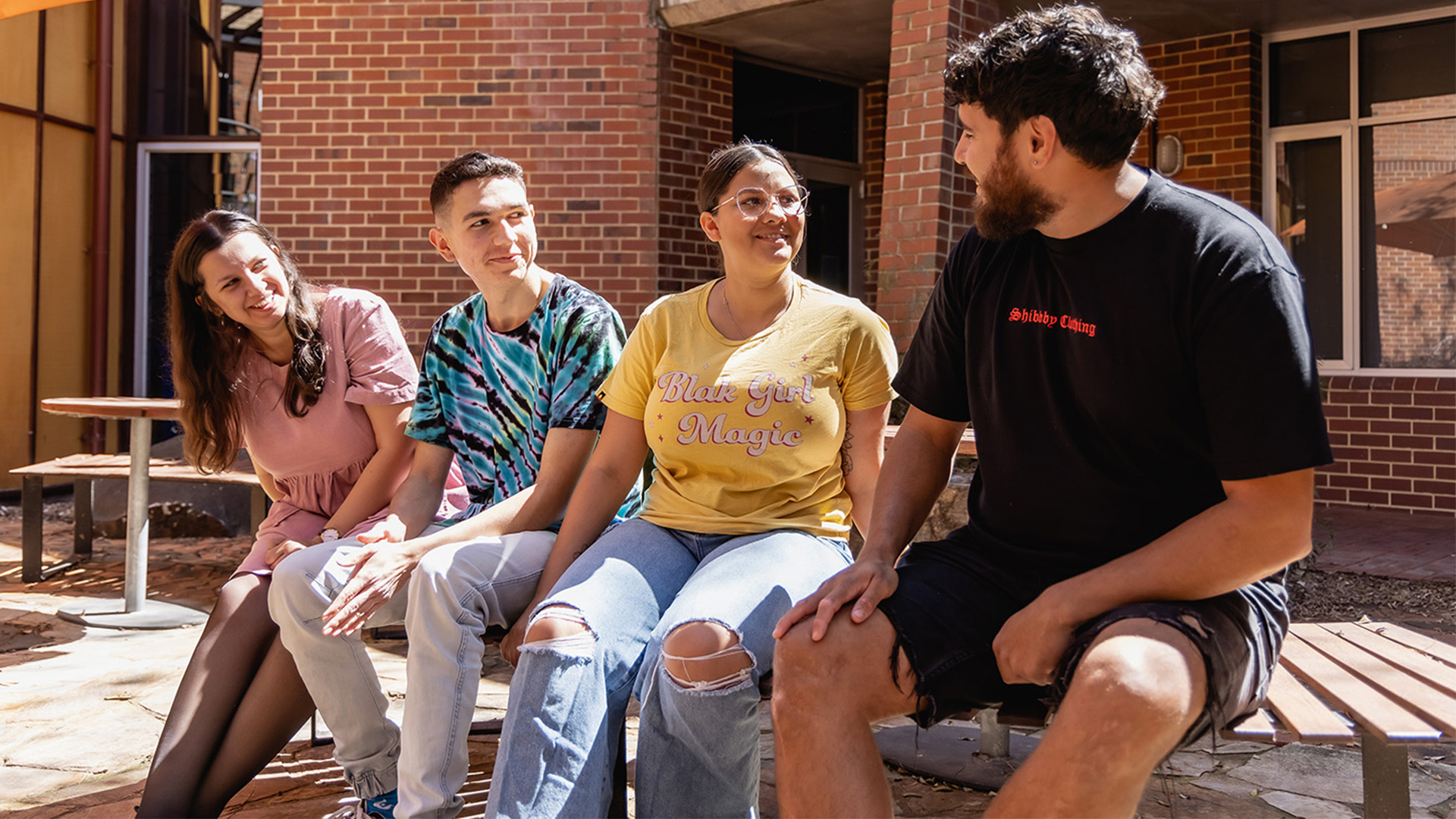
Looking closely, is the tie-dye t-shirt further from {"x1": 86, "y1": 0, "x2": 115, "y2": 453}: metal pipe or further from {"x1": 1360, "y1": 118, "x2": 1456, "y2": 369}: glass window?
{"x1": 86, "y1": 0, "x2": 115, "y2": 453}: metal pipe

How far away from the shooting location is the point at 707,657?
2.13 metres

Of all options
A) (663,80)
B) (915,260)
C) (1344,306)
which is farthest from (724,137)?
(1344,306)

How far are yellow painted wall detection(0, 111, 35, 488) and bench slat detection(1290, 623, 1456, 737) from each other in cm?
959

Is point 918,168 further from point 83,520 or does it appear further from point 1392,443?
point 83,520

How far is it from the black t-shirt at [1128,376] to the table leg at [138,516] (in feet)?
14.1

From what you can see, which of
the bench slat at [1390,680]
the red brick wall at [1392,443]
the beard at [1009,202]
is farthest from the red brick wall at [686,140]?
the beard at [1009,202]

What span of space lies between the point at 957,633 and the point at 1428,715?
765 mm

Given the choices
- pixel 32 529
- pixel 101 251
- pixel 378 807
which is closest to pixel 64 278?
pixel 101 251

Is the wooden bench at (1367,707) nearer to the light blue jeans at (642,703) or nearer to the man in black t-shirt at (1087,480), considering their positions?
the man in black t-shirt at (1087,480)

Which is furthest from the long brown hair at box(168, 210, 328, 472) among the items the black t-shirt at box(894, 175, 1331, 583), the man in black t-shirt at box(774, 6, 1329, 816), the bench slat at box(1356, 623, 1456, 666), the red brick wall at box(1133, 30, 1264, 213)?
the red brick wall at box(1133, 30, 1264, 213)

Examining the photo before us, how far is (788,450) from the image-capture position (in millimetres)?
2512

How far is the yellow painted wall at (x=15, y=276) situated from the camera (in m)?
9.06

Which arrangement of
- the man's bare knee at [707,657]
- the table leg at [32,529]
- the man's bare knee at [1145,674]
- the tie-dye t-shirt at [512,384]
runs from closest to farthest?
the man's bare knee at [1145,674]
the man's bare knee at [707,657]
the tie-dye t-shirt at [512,384]
the table leg at [32,529]

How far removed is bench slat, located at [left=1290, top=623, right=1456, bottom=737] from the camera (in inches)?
74.7
